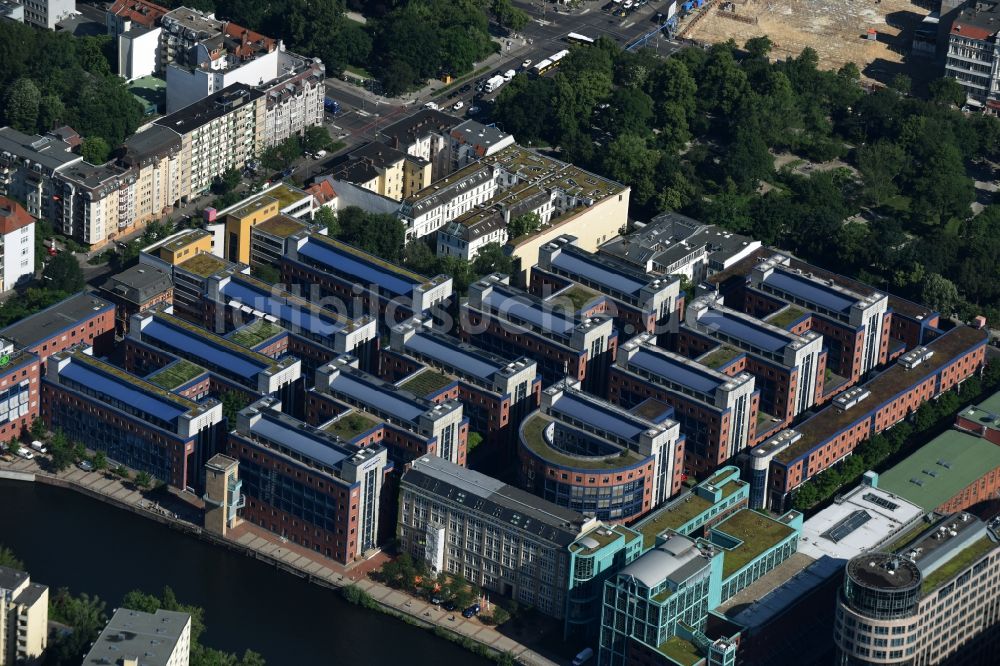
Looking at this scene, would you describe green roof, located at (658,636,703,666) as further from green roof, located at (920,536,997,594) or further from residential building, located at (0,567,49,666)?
residential building, located at (0,567,49,666)

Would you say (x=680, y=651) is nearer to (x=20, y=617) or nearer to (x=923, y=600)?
(x=923, y=600)

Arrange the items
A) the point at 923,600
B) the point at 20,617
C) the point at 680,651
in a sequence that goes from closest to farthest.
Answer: the point at 20,617 → the point at 923,600 → the point at 680,651

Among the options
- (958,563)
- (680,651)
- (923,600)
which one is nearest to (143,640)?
(680,651)

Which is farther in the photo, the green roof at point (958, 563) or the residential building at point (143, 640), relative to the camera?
the green roof at point (958, 563)

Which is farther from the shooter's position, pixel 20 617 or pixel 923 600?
pixel 923 600

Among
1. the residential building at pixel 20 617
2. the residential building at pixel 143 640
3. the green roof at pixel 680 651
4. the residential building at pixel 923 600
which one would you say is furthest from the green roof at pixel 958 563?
the residential building at pixel 20 617

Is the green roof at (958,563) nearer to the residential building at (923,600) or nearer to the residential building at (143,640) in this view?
the residential building at (923,600)
